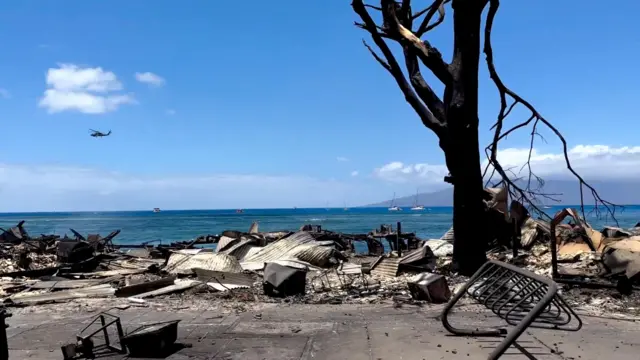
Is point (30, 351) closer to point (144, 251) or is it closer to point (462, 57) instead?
point (462, 57)

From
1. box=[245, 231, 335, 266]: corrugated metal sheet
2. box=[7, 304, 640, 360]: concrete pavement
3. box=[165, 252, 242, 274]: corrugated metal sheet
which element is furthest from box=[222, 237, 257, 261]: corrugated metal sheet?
box=[7, 304, 640, 360]: concrete pavement

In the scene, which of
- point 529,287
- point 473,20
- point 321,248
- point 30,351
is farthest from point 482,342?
point 321,248

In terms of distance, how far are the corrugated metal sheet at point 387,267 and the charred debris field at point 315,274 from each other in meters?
0.03

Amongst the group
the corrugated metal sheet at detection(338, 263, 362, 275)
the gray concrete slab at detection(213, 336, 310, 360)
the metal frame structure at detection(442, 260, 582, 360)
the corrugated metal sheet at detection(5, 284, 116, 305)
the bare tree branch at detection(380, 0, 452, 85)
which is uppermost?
the bare tree branch at detection(380, 0, 452, 85)

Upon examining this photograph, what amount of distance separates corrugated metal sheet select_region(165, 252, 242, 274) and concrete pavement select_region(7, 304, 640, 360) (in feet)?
14.0

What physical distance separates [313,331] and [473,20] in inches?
318

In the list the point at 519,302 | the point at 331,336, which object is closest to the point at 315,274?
the point at 331,336

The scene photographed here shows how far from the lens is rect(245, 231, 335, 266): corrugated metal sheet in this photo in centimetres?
1494

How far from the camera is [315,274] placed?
43.8ft

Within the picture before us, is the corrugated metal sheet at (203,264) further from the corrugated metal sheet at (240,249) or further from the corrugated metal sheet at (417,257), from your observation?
the corrugated metal sheet at (417,257)

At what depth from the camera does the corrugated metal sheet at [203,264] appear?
1301cm

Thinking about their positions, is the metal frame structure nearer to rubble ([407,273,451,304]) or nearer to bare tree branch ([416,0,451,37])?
rubble ([407,273,451,304])

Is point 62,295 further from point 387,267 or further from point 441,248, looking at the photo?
point 441,248

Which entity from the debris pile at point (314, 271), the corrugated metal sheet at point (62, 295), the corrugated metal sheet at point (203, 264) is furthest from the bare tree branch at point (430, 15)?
the corrugated metal sheet at point (62, 295)
